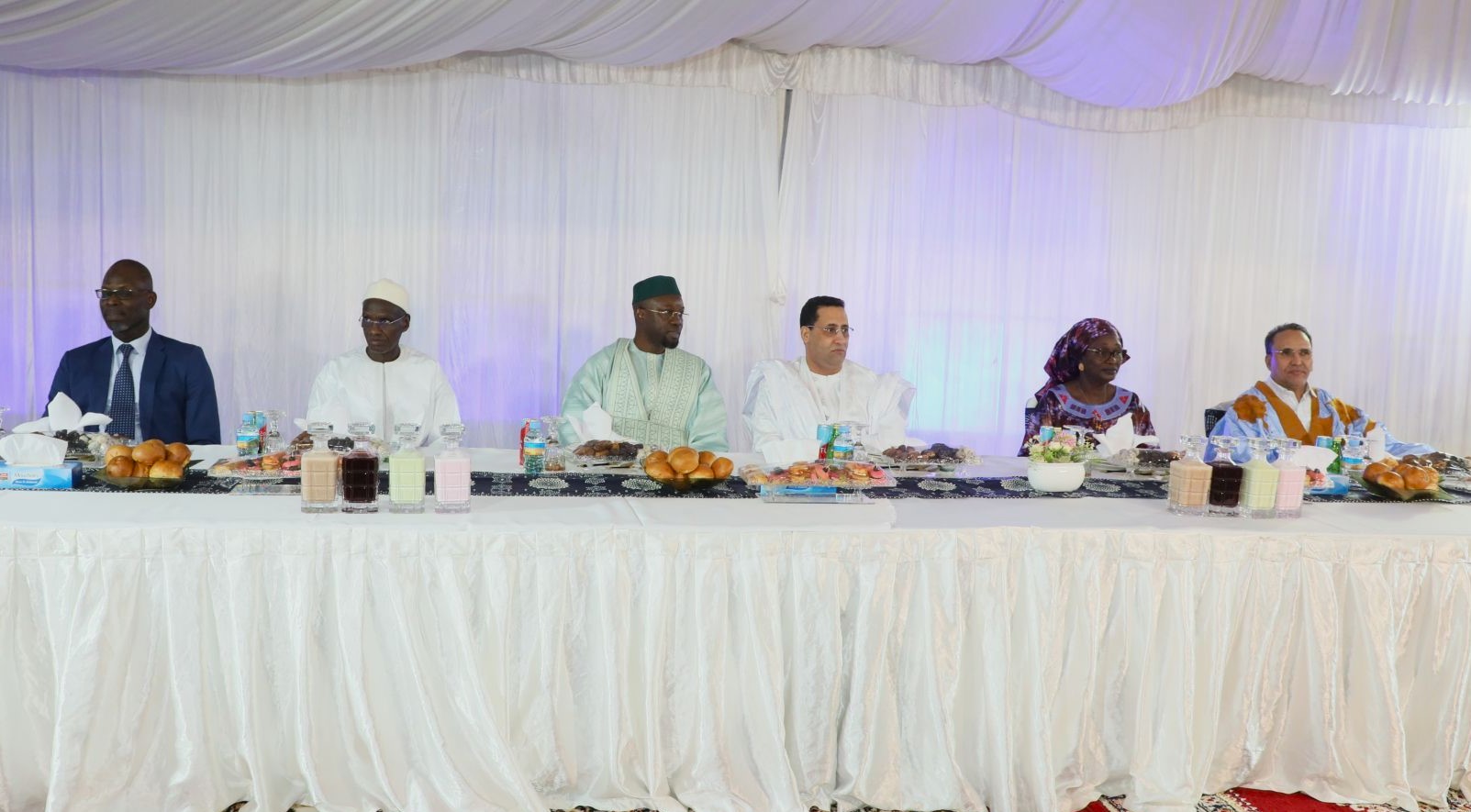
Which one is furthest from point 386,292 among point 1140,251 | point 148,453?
point 1140,251

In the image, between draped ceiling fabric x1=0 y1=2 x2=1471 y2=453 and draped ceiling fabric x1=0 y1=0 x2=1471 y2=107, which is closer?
draped ceiling fabric x1=0 y1=0 x2=1471 y2=107

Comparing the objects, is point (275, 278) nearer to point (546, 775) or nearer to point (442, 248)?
point (442, 248)

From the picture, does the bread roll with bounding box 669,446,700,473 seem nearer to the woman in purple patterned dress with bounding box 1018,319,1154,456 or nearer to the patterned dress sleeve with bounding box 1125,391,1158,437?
the woman in purple patterned dress with bounding box 1018,319,1154,456

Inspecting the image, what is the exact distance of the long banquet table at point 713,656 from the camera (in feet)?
8.30

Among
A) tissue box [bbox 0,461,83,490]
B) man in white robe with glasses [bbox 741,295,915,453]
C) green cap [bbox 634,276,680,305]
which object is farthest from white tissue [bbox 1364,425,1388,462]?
tissue box [bbox 0,461,83,490]

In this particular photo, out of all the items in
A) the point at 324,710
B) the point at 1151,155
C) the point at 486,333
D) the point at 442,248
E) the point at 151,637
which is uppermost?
the point at 1151,155

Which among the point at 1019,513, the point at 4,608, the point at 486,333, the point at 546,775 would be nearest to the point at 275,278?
the point at 486,333

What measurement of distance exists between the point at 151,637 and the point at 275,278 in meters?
3.97

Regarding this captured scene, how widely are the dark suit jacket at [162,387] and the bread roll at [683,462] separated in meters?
2.53

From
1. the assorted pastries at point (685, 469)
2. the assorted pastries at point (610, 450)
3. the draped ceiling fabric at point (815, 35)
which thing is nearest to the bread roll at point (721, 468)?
the assorted pastries at point (685, 469)

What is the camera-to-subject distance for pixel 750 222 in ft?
20.5

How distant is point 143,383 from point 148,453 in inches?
74.6

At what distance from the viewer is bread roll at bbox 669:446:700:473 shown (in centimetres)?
303

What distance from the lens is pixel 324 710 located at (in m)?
2.59
